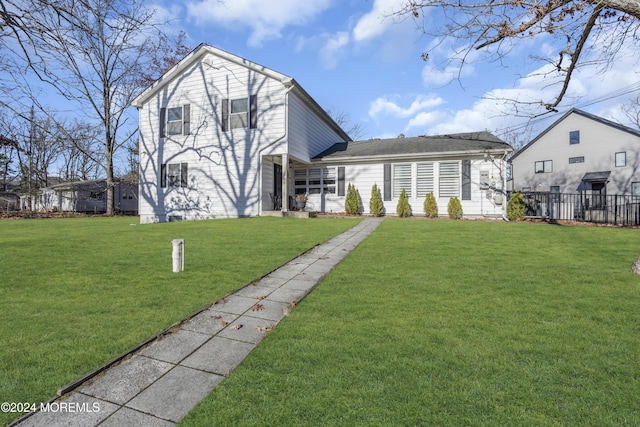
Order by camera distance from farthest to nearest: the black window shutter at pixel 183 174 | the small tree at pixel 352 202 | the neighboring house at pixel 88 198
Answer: the neighboring house at pixel 88 198 → the black window shutter at pixel 183 174 → the small tree at pixel 352 202

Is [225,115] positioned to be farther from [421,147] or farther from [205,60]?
[421,147]

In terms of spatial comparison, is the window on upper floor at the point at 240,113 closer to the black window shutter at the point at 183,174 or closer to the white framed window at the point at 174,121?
the white framed window at the point at 174,121

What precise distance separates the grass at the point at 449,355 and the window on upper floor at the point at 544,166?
2615 cm

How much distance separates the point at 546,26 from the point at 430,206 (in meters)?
9.98

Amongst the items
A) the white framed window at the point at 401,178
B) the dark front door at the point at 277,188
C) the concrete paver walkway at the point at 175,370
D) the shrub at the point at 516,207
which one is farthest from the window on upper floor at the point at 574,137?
the concrete paver walkway at the point at 175,370

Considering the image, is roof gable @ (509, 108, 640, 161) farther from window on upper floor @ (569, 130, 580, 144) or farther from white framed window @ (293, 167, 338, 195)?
white framed window @ (293, 167, 338, 195)

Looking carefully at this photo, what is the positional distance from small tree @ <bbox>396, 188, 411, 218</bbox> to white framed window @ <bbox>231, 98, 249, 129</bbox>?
8.39 m

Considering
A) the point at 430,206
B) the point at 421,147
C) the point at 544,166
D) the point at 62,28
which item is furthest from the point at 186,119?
the point at 544,166

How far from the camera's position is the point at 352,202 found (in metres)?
15.1

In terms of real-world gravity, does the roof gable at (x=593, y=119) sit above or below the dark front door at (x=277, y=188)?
above

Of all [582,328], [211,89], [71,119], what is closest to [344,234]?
[582,328]

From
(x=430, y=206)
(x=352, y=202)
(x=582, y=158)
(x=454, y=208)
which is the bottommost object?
(x=454, y=208)

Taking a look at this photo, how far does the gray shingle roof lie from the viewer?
A: 45.6 ft

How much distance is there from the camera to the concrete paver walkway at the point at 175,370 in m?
1.76
